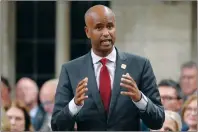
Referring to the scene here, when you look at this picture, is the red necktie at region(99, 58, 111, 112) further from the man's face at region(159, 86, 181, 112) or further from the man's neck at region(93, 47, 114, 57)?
the man's face at region(159, 86, 181, 112)

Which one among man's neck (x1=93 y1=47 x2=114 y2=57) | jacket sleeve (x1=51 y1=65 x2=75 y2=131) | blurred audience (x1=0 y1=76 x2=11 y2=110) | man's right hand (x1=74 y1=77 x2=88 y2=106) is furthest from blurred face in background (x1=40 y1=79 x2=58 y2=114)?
man's right hand (x1=74 y1=77 x2=88 y2=106)

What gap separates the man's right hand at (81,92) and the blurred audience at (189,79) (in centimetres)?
367

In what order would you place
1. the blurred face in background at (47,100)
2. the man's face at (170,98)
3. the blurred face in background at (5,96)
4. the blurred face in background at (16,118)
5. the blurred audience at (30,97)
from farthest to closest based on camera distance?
the blurred audience at (30,97) < the blurred face in background at (47,100) < the blurred face in background at (5,96) < the man's face at (170,98) < the blurred face in background at (16,118)

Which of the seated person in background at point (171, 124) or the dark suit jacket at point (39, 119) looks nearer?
the seated person in background at point (171, 124)

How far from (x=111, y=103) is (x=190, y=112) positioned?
270cm

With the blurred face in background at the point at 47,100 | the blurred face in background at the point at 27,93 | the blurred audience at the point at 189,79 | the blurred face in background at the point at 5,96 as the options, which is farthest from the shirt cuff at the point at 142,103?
the blurred face in background at the point at 27,93

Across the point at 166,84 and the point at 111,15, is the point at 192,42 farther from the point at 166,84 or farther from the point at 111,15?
the point at 111,15

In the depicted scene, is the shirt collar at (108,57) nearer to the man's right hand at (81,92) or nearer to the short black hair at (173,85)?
the man's right hand at (81,92)

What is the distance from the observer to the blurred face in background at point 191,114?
6.21 metres

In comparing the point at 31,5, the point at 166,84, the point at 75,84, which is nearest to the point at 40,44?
the point at 31,5

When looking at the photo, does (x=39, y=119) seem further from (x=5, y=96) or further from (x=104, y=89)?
(x=104, y=89)

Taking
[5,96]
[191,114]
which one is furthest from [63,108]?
[5,96]

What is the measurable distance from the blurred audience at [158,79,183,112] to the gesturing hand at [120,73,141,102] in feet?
9.14

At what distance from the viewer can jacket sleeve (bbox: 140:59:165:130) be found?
375 centimetres
